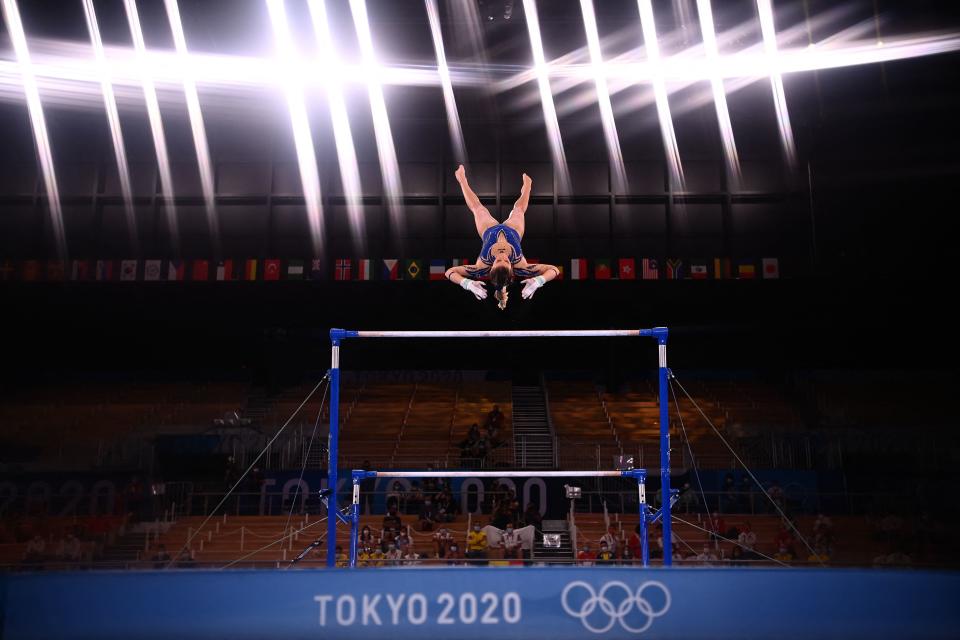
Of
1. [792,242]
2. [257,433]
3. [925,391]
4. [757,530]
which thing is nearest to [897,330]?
[925,391]

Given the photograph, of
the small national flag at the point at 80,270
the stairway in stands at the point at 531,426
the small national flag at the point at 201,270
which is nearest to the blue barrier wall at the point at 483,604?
the stairway in stands at the point at 531,426

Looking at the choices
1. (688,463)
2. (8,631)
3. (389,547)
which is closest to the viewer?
(8,631)

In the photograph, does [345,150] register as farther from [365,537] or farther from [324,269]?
[365,537]

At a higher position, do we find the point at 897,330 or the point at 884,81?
the point at 884,81

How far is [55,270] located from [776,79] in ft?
54.6

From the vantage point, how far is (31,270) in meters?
17.4

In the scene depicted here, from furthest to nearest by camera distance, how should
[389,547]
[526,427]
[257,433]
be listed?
[526,427] → [257,433] → [389,547]

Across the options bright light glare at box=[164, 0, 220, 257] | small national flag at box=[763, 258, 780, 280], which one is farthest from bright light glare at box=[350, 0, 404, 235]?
small national flag at box=[763, 258, 780, 280]

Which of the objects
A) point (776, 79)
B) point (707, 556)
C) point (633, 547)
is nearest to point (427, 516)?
point (633, 547)

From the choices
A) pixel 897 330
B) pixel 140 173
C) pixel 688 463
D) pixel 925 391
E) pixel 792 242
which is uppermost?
pixel 140 173

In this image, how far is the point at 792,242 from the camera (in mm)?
17266

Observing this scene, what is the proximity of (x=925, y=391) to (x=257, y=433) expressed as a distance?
1545 cm

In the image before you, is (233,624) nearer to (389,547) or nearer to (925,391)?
(389,547)

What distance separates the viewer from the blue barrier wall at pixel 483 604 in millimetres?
4062
